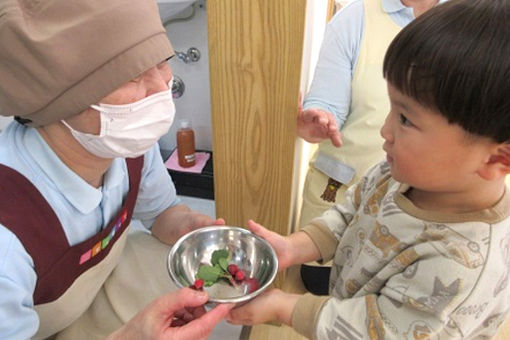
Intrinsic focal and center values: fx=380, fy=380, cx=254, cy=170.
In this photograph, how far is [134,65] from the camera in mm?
644

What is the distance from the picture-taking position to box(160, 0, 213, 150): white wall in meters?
1.88

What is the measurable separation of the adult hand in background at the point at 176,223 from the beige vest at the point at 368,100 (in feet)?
1.59

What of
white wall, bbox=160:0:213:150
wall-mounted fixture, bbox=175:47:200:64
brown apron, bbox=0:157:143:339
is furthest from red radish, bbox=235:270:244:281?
wall-mounted fixture, bbox=175:47:200:64

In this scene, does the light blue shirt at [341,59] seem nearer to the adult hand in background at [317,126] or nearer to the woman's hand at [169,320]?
the adult hand in background at [317,126]

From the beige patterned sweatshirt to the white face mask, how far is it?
1.44ft

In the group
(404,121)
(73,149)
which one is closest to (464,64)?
(404,121)

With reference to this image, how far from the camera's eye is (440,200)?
0.63m

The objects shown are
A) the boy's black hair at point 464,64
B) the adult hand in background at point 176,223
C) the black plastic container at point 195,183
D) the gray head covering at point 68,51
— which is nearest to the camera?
the boy's black hair at point 464,64

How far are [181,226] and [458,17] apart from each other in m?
0.78

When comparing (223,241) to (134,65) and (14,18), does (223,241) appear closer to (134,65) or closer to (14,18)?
(134,65)

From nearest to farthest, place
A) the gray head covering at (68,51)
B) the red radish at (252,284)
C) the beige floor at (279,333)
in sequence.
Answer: the gray head covering at (68,51) → the red radish at (252,284) → the beige floor at (279,333)

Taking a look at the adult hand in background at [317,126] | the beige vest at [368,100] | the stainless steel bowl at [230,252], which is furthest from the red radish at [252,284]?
the beige vest at [368,100]

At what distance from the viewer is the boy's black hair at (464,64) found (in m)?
0.47

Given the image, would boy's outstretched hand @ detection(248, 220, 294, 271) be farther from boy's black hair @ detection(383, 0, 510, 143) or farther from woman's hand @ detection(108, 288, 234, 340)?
boy's black hair @ detection(383, 0, 510, 143)
